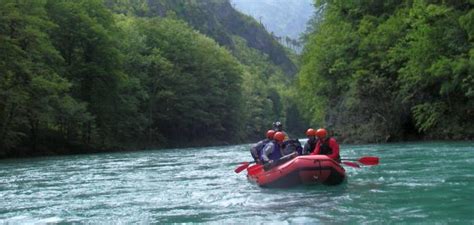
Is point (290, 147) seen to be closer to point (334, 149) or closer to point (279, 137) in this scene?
point (279, 137)

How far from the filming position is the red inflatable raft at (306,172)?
36.6 feet

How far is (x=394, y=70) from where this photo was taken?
30.9 m

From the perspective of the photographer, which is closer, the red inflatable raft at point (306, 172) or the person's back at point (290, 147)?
the red inflatable raft at point (306, 172)

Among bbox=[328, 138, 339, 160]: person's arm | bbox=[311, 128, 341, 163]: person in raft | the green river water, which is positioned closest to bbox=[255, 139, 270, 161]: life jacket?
the green river water

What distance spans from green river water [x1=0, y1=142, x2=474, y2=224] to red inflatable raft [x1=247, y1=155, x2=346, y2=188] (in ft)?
0.65

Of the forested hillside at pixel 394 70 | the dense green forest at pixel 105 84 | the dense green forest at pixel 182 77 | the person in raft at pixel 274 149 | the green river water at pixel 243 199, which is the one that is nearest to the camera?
the green river water at pixel 243 199

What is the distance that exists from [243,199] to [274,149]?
2.60 metres

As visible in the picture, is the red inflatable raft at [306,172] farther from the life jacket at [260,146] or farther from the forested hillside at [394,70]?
the forested hillside at [394,70]

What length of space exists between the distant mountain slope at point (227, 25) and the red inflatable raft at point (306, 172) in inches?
4207

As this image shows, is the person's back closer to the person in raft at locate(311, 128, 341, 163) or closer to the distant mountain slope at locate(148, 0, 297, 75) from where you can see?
the person in raft at locate(311, 128, 341, 163)

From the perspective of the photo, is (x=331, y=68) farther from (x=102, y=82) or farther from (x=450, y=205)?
(x=450, y=205)

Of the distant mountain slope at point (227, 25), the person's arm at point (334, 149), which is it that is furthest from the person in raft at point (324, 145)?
the distant mountain slope at point (227, 25)

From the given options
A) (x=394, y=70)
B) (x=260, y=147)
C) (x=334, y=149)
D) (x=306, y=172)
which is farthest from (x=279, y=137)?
(x=394, y=70)

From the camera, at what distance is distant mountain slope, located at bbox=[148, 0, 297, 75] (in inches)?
4715
